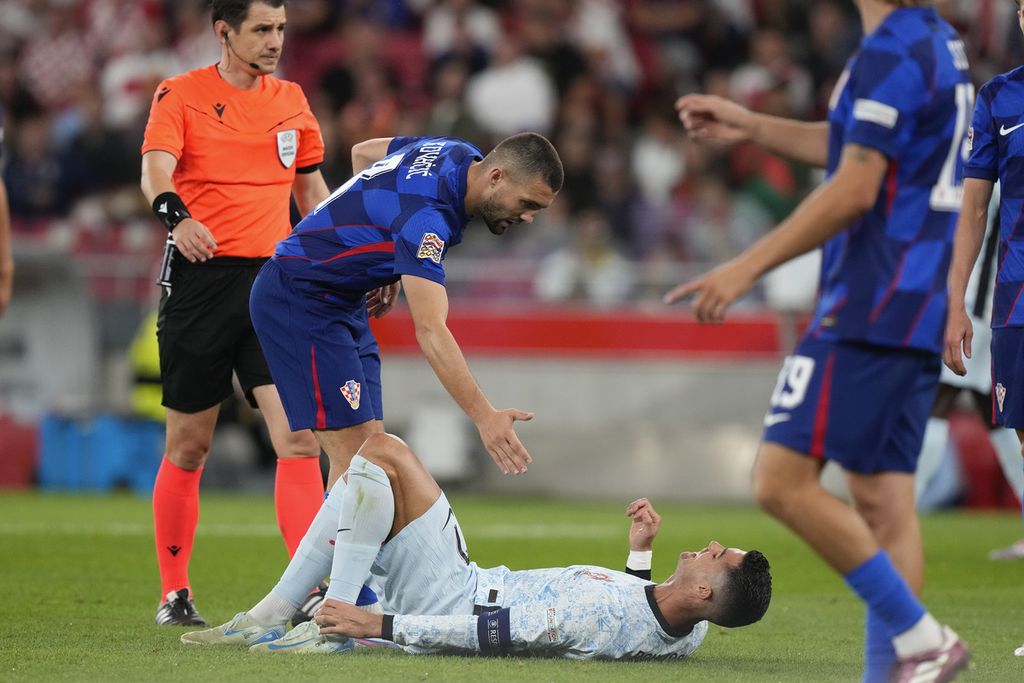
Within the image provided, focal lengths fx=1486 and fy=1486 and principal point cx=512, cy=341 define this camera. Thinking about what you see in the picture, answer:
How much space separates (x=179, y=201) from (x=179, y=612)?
1687 mm

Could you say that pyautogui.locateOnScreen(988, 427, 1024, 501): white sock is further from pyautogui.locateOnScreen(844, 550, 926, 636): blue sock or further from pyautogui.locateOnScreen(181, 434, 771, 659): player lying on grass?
pyautogui.locateOnScreen(844, 550, 926, 636): blue sock

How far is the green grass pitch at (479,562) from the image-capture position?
16.3 feet

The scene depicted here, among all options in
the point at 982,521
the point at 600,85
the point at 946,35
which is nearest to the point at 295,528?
the point at 946,35

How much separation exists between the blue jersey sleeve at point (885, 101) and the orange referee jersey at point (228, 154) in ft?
10.3

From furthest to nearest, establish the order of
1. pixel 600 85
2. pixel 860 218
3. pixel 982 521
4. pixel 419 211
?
pixel 600 85
pixel 982 521
pixel 419 211
pixel 860 218

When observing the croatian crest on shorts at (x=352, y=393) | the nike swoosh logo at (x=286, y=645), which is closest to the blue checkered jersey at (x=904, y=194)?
the croatian crest on shorts at (x=352, y=393)

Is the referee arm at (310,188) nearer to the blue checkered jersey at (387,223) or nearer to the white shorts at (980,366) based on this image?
the blue checkered jersey at (387,223)

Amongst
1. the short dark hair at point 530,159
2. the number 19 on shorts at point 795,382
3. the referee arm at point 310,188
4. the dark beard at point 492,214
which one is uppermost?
the short dark hair at point 530,159

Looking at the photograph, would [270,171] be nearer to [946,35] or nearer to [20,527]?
[946,35]

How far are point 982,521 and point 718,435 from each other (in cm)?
238

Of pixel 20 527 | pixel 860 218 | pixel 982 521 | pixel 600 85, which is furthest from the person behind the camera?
pixel 600 85

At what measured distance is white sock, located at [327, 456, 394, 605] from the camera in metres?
5.11

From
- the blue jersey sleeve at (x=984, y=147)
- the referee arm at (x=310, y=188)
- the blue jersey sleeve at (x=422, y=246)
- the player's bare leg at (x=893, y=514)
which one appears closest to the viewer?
the player's bare leg at (x=893, y=514)

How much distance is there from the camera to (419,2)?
58.8ft
